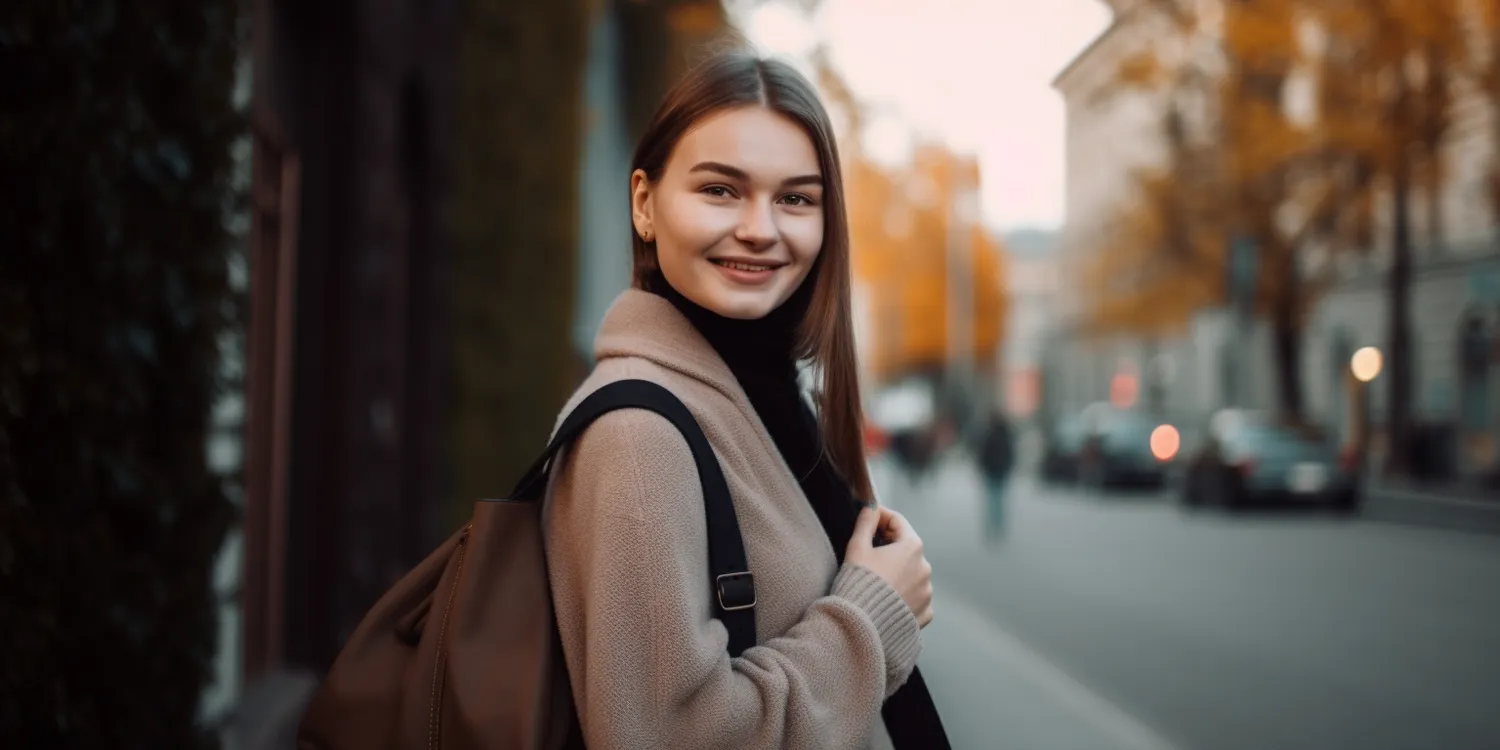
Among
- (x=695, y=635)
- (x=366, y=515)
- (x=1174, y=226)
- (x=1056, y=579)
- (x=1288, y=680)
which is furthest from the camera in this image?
(x=1174, y=226)

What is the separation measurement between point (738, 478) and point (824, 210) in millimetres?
462

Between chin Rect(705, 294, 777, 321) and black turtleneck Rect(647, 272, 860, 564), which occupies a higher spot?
chin Rect(705, 294, 777, 321)

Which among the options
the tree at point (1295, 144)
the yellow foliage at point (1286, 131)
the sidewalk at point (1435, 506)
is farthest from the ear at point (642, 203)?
the sidewalk at point (1435, 506)

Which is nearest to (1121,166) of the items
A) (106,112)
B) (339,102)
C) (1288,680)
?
(1288,680)

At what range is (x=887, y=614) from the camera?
212cm

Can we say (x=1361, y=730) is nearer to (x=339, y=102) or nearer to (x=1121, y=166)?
(x=339, y=102)

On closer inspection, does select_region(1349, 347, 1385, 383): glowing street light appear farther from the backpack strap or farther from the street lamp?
the backpack strap

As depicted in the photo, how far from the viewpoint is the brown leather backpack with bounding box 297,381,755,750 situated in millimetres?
1879

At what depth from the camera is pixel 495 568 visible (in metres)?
1.95

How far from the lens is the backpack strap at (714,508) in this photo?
1930 millimetres

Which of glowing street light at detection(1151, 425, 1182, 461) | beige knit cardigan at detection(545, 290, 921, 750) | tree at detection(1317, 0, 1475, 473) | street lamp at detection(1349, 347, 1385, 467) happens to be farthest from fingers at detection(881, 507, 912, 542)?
street lamp at detection(1349, 347, 1385, 467)

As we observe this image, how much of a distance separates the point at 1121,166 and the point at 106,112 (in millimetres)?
30850

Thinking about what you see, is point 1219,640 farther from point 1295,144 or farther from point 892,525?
point 1295,144

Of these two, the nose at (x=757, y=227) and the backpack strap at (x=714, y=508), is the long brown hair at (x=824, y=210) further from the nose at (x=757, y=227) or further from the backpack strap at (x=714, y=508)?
the backpack strap at (x=714, y=508)
